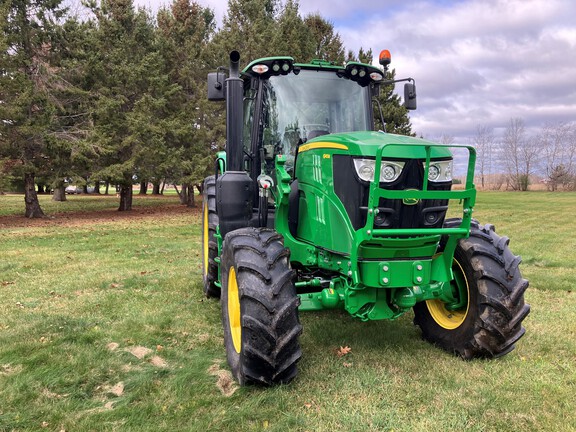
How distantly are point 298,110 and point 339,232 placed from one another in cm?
156

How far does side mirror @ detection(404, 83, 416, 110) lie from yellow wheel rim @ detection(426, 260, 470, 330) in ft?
6.59

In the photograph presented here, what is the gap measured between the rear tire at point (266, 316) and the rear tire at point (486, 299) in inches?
60.5

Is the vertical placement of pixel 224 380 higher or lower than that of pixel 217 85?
lower

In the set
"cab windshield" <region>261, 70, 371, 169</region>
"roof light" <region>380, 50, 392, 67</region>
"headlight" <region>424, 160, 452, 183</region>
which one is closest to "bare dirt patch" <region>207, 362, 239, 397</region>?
"cab windshield" <region>261, 70, 371, 169</region>

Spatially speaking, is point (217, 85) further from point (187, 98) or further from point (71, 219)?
point (187, 98)

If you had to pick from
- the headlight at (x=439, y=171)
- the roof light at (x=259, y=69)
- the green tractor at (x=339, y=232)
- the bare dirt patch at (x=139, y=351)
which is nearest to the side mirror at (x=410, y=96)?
the green tractor at (x=339, y=232)

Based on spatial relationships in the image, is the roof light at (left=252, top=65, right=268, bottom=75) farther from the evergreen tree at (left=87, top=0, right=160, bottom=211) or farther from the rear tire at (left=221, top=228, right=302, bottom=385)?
the evergreen tree at (left=87, top=0, right=160, bottom=211)

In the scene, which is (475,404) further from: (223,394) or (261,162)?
(261,162)

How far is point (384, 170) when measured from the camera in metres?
3.29

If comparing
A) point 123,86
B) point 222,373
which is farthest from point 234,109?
point 123,86

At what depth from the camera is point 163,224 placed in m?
16.2

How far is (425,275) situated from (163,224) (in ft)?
45.3

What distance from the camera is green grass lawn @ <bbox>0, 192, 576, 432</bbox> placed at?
119 inches

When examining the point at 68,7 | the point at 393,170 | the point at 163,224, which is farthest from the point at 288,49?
the point at 393,170
